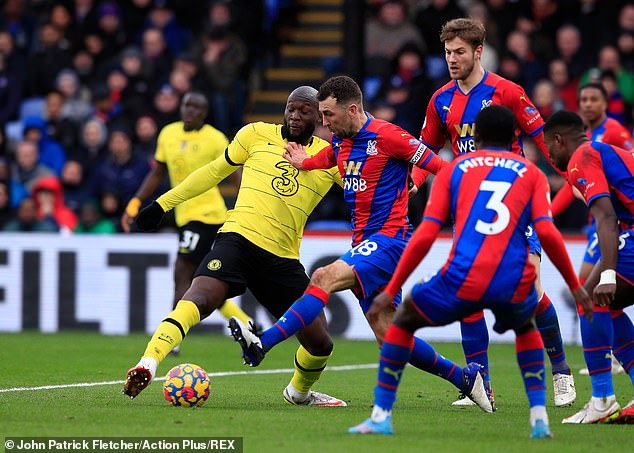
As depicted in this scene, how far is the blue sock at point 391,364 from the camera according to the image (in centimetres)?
675

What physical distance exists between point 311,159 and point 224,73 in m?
10.5

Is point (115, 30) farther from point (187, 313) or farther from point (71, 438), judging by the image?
point (71, 438)

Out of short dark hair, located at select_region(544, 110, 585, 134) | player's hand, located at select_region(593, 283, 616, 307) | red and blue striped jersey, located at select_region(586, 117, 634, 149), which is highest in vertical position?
short dark hair, located at select_region(544, 110, 585, 134)

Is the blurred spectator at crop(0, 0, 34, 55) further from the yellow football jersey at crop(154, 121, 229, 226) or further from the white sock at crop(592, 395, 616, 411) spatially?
the white sock at crop(592, 395, 616, 411)

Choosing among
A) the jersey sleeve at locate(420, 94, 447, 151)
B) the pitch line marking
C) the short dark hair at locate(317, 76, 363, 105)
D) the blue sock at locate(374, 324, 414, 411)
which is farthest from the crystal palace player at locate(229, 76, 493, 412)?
the pitch line marking

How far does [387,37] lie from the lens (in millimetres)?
18922

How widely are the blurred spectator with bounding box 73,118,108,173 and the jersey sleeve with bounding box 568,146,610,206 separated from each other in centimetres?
1154

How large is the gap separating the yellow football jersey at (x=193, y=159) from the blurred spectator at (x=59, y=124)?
612 centimetres

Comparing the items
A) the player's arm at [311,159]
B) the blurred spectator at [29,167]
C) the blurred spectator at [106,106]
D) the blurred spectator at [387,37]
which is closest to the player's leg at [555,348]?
the player's arm at [311,159]

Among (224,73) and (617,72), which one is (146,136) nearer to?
(224,73)

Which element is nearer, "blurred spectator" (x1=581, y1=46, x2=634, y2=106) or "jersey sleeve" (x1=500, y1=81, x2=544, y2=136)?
"jersey sleeve" (x1=500, y1=81, x2=544, y2=136)

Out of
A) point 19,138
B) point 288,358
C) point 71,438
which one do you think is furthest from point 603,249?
point 19,138

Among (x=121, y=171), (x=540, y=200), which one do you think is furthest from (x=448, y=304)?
(x=121, y=171)

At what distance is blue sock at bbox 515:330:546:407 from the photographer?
6.82 meters
